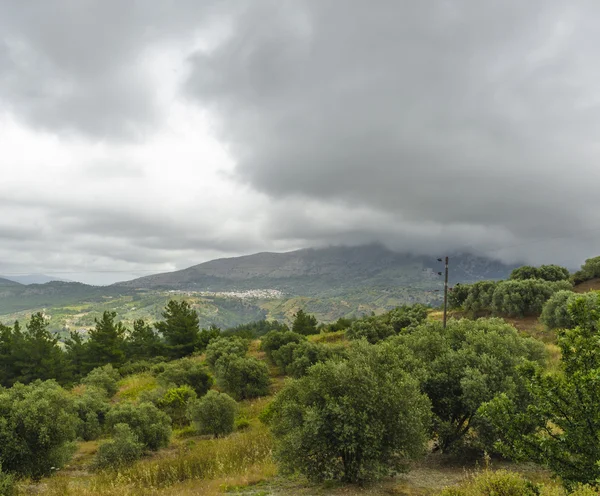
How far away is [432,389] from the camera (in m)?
16.8

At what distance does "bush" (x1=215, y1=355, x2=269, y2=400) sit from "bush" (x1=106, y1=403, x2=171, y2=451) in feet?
45.3

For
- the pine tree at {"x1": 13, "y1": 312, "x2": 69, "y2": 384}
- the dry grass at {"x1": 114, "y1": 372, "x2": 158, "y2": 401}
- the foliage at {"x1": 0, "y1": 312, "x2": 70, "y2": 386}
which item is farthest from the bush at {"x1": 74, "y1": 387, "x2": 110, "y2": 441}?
the foliage at {"x1": 0, "y1": 312, "x2": 70, "y2": 386}

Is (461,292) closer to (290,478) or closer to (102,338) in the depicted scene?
(290,478)

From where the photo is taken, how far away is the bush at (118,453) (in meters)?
18.6

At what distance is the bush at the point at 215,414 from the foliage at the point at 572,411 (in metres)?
20.4

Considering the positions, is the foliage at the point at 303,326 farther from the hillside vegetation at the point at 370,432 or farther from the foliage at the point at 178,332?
the hillside vegetation at the point at 370,432

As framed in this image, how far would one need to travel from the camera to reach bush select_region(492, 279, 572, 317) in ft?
188

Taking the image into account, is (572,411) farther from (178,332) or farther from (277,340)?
(178,332)

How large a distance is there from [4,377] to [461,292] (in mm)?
84288

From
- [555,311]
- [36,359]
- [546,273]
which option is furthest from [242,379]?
[546,273]

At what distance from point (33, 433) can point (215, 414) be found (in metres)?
11.2

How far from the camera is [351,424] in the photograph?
39.7 feet

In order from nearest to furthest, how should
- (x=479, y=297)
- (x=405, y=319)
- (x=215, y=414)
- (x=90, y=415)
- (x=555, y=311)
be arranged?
(x=215, y=414) → (x=90, y=415) → (x=555, y=311) → (x=405, y=319) → (x=479, y=297)

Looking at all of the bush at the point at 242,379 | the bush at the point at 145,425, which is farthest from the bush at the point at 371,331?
the bush at the point at 145,425
